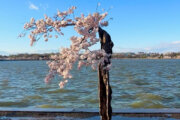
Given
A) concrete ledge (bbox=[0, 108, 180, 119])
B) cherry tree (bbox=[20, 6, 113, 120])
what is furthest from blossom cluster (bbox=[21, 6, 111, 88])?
concrete ledge (bbox=[0, 108, 180, 119])

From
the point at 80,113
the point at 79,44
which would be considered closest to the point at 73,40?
the point at 79,44

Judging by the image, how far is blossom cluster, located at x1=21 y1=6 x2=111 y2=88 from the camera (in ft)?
17.3

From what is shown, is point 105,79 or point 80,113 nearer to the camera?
point 105,79

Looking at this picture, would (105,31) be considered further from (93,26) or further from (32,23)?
(32,23)

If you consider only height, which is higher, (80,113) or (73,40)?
(73,40)

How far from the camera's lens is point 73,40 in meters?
5.56

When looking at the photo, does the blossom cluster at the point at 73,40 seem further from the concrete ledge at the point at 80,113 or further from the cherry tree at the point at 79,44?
the concrete ledge at the point at 80,113

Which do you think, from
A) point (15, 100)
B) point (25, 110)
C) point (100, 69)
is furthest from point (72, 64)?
point (15, 100)

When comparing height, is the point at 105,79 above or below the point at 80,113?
above

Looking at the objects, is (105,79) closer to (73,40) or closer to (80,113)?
(73,40)

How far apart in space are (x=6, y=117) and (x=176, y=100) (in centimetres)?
999

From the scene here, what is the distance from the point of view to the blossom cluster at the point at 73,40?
208 inches

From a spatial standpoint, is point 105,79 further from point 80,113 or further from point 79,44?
point 80,113

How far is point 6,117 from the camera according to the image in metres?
9.29
